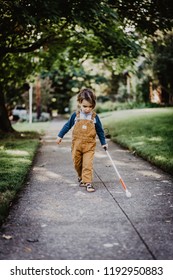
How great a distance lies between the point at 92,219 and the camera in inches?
163

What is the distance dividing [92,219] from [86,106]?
6.32 ft

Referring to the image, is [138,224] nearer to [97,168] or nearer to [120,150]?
[97,168]

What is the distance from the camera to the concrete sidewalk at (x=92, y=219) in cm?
327

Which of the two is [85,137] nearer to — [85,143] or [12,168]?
[85,143]

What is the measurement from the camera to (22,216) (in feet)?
14.1

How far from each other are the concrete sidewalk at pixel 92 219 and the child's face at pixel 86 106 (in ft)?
4.17

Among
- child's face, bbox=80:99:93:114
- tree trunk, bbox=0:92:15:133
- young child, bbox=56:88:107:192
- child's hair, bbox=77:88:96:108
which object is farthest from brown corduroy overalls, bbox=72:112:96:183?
tree trunk, bbox=0:92:15:133

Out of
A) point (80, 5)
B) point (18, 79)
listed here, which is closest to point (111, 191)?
point (80, 5)

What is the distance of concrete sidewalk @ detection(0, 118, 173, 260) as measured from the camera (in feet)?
10.7

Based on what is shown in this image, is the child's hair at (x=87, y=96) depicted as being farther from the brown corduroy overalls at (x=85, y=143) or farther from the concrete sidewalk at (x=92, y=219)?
the concrete sidewalk at (x=92, y=219)

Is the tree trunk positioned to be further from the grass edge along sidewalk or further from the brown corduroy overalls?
the brown corduroy overalls

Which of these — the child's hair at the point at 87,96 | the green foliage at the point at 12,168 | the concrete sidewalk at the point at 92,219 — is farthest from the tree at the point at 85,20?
the concrete sidewalk at the point at 92,219

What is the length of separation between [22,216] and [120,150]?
6276 mm

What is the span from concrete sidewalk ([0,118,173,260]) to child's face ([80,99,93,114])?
1.27 m
